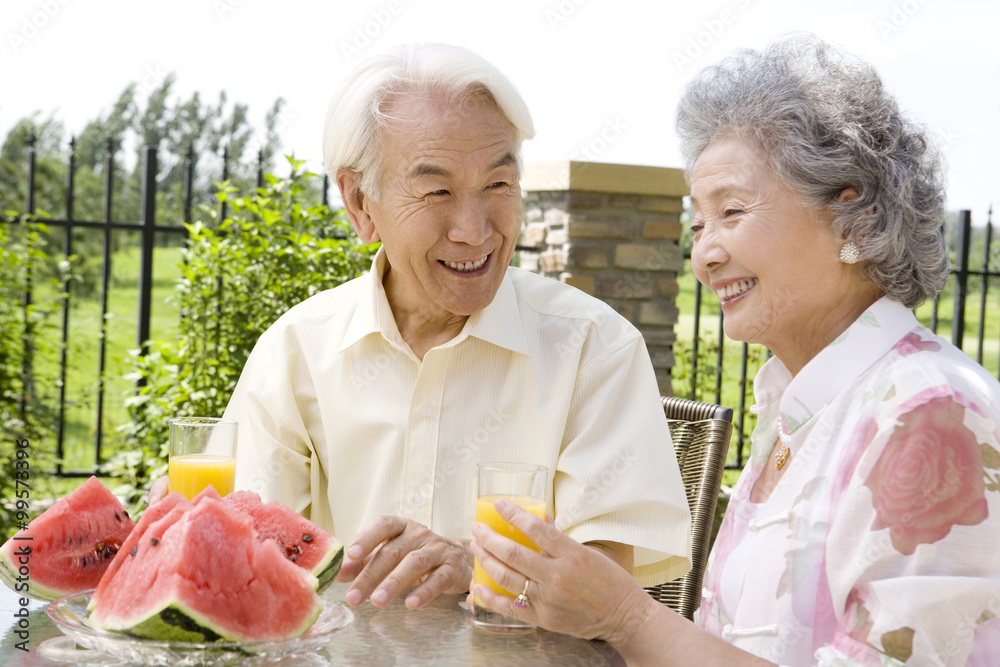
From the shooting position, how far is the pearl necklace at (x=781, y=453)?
1.91 meters

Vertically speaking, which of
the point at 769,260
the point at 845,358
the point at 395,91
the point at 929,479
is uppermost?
the point at 395,91

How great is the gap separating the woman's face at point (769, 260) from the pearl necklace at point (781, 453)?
6.3 inches

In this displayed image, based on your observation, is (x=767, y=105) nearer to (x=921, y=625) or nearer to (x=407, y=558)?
(x=921, y=625)

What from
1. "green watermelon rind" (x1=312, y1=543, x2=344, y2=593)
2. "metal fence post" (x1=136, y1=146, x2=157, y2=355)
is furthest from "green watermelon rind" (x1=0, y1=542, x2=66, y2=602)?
"metal fence post" (x1=136, y1=146, x2=157, y2=355)

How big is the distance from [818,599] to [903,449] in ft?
1.00

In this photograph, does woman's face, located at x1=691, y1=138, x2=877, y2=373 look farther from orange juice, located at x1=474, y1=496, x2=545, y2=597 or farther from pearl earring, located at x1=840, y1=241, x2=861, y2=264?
orange juice, located at x1=474, y1=496, x2=545, y2=597

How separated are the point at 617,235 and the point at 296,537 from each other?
376 centimetres

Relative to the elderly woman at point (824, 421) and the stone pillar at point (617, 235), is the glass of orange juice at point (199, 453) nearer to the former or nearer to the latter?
the elderly woman at point (824, 421)

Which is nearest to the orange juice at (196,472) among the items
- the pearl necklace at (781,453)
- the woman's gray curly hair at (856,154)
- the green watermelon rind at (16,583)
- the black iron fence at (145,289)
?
the green watermelon rind at (16,583)

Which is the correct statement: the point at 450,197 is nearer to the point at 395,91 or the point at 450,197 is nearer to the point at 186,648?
the point at 395,91

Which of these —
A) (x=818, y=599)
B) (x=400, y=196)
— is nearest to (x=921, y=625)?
(x=818, y=599)

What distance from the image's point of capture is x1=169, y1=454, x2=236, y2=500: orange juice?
173 cm

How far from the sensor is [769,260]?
1.84 m

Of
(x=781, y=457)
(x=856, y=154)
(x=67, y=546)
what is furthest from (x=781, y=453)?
(x=67, y=546)
